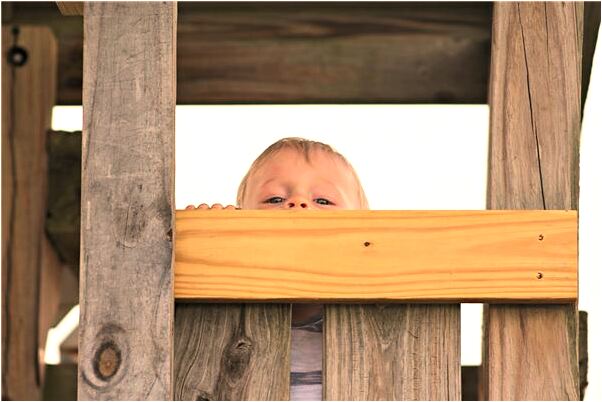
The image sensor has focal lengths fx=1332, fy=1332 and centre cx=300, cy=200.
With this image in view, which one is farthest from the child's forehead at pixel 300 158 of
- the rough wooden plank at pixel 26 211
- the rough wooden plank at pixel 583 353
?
the rough wooden plank at pixel 26 211

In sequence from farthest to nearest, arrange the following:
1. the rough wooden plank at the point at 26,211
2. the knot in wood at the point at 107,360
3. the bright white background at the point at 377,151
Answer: the bright white background at the point at 377,151, the rough wooden plank at the point at 26,211, the knot in wood at the point at 107,360

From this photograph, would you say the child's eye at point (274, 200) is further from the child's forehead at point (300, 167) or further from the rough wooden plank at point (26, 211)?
the rough wooden plank at point (26, 211)

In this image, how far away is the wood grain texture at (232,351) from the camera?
2486 millimetres

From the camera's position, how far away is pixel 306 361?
2.91 metres

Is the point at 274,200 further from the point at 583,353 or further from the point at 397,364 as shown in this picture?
the point at 583,353

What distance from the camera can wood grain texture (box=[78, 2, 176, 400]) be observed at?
2396 millimetres

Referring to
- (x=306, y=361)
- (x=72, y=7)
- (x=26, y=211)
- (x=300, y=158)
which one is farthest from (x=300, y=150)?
(x=26, y=211)

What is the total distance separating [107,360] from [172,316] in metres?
0.14

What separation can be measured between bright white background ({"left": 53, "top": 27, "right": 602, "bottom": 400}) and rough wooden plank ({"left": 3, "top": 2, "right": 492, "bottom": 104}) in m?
1.84

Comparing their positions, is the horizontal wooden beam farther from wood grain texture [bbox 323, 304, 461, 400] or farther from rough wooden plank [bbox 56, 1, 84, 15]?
rough wooden plank [bbox 56, 1, 84, 15]

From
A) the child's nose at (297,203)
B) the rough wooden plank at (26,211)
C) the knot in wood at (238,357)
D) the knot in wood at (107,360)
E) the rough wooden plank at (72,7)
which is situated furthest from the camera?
the rough wooden plank at (26,211)

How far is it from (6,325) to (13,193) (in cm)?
45

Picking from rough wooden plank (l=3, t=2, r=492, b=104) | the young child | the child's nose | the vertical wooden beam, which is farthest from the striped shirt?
rough wooden plank (l=3, t=2, r=492, b=104)

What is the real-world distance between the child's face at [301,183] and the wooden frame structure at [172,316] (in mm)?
750
